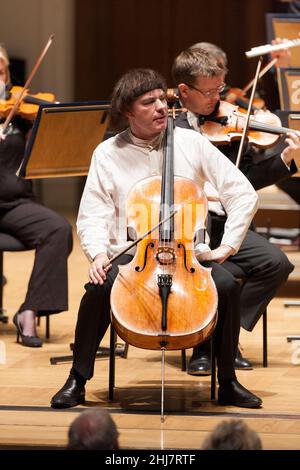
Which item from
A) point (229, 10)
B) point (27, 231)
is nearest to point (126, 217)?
→ point (27, 231)

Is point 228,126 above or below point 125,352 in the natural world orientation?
above

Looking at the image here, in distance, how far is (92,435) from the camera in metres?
1.62

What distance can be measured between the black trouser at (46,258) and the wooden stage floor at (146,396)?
160 millimetres

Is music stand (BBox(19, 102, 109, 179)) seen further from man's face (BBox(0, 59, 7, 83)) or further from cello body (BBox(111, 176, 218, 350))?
cello body (BBox(111, 176, 218, 350))

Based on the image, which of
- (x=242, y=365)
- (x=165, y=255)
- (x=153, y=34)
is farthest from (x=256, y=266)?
(x=153, y=34)

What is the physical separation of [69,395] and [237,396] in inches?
19.2

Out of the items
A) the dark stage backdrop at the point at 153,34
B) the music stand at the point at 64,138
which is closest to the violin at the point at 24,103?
the music stand at the point at 64,138

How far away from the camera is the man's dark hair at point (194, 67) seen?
328 centimetres

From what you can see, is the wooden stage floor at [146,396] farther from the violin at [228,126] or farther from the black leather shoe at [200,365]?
the violin at [228,126]

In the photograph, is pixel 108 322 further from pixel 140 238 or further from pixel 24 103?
pixel 24 103

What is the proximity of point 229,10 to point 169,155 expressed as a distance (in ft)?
15.8

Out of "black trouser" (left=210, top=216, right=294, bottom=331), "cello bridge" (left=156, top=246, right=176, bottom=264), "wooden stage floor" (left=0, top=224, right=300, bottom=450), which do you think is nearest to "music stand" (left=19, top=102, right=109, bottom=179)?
"black trouser" (left=210, top=216, right=294, bottom=331)

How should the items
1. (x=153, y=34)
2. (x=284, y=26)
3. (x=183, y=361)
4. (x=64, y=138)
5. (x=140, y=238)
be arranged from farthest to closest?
(x=153, y=34) < (x=284, y=26) < (x=64, y=138) < (x=183, y=361) < (x=140, y=238)
